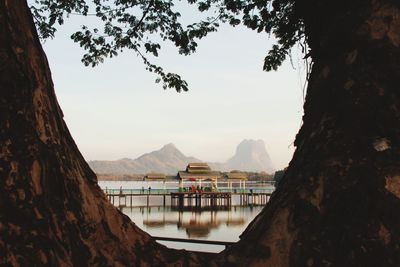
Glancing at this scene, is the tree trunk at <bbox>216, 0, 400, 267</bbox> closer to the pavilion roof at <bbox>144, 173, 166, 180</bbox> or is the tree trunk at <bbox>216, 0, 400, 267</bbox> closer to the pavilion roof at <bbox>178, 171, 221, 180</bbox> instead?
the pavilion roof at <bbox>178, 171, 221, 180</bbox>

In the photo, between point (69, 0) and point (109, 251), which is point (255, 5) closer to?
point (69, 0)

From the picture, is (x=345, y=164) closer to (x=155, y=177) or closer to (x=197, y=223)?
(x=197, y=223)

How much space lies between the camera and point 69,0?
7836 millimetres

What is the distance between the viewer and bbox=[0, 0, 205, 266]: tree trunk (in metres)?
1.39

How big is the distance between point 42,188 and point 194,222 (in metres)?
34.8

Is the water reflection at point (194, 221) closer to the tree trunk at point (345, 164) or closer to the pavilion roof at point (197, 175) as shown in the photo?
the pavilion roof at point (197, 175)

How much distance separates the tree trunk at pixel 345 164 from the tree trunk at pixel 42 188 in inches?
17.5

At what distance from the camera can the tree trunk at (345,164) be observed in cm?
144

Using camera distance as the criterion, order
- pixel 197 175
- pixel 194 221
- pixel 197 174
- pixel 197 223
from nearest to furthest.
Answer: pixel 197 223 < pixel 194 221 < pixel 197 175 < pixel 197 174

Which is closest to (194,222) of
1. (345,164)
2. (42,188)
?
(345,164)

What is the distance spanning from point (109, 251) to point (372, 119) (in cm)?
123

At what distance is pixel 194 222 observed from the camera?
3538 cm

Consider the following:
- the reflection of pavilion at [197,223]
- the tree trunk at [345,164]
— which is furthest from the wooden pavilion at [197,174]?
the tree trunk at [345,164]

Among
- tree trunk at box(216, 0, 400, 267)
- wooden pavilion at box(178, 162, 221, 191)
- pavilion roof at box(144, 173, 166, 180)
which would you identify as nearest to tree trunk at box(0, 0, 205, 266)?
tree trunk at box(216, 0, 400, 267)
